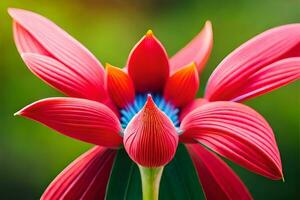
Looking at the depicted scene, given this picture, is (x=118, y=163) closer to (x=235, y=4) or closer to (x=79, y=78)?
(x=79, y=78)

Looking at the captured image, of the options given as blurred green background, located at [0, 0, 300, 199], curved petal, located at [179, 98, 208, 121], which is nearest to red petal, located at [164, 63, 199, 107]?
curved petal, located at [179, 98, 208, 121]

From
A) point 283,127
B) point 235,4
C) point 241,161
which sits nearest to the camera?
point 241,161

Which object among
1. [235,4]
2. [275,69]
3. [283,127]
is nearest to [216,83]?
[275,69]

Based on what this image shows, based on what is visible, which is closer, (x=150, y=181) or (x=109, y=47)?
(x=150, y=181)

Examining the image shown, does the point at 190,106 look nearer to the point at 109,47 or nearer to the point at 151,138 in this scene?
the point at 151,138

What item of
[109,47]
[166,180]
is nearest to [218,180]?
[166,180]

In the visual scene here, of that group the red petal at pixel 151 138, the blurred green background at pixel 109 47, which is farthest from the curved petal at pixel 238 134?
the blurred green background at pixel 109 47

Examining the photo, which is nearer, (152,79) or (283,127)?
(152,79)
